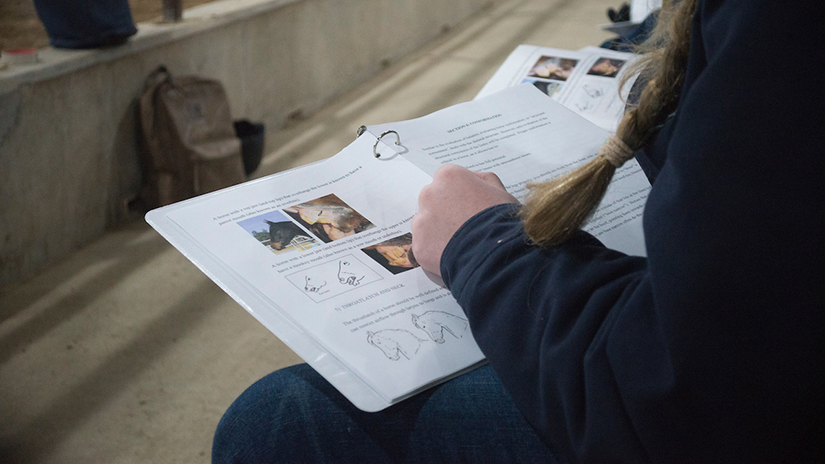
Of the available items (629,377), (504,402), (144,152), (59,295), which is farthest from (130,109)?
(629,377)

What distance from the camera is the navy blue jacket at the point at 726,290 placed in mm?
356

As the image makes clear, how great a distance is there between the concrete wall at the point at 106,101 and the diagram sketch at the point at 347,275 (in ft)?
4.61

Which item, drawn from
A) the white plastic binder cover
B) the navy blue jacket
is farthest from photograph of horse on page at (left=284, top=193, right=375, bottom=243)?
the navy blue jacket

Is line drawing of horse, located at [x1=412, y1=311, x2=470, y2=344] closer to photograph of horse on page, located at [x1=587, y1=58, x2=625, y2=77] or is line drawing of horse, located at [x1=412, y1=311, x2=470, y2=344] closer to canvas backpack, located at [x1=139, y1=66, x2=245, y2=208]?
photograph of horse on page, located at [x1=587, y1=58, x2=625, y2=77]

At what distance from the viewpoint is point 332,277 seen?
1.95 feet

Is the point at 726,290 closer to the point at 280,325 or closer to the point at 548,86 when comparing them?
the point at 280,325

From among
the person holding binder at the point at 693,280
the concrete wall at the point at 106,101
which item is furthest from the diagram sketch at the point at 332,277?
the concrete wall at the point at 106,101

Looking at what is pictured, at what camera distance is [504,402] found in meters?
0.57

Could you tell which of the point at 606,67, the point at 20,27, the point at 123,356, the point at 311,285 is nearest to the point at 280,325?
the point at 311,285

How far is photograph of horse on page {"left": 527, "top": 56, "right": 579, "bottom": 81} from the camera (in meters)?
1.07

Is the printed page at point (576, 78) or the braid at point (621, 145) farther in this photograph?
the printed page at point (576, 78)

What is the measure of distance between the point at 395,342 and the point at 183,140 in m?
1.69

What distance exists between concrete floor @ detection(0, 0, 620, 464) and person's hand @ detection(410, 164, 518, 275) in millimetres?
955

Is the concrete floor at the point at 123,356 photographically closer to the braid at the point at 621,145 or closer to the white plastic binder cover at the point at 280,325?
the white plastic binder cover at the point at 280,325
